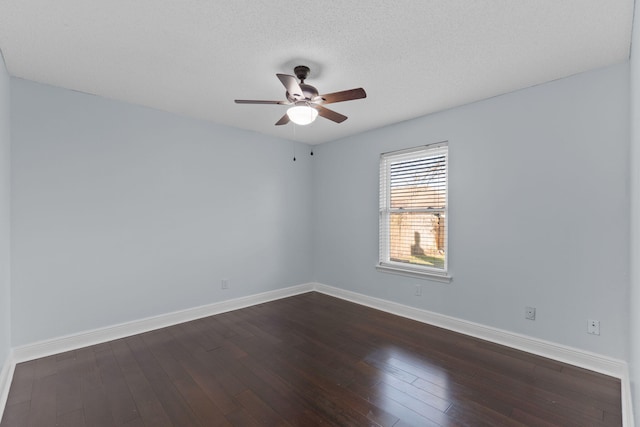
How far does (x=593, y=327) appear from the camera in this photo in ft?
8.12

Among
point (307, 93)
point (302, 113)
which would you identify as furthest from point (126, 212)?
point (307, 93)

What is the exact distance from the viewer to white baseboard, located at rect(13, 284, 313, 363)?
8.87ft

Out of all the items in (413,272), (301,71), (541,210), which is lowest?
(413,272)

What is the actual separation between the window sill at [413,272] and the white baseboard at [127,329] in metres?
1.68

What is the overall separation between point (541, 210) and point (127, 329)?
4327mm

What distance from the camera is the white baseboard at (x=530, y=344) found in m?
2.26

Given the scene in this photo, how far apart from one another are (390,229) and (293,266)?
170 cm

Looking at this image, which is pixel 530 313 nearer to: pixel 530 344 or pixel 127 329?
pixel 530 344

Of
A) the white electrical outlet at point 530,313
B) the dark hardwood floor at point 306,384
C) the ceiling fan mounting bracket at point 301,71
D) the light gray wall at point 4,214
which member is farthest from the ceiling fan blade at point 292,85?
the white electrical outlet at point 530,313

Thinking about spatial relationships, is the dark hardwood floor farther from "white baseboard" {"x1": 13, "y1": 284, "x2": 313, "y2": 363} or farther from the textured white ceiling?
the textured white ceiling

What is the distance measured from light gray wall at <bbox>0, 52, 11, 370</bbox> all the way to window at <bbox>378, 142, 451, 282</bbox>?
3749 millimetres

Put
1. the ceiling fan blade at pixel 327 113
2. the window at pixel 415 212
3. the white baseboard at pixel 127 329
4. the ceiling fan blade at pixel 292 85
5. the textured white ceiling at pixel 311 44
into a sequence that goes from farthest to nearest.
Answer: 1. the window at pixel 415 212
2. the white baseboard at pixel 127 329
3. the ceiling fan blade at pixel 327 113
4. the ceiling fan blade at pixel 292 85
5. the textured white ceiling at pixel 311 44

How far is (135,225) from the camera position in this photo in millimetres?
3291

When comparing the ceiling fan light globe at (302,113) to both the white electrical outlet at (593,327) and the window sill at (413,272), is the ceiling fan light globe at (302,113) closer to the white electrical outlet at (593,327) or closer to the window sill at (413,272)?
the window sill at (413,272)
